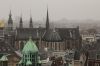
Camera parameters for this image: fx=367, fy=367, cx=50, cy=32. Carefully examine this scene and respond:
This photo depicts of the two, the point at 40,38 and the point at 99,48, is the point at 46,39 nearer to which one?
the point at 40,38

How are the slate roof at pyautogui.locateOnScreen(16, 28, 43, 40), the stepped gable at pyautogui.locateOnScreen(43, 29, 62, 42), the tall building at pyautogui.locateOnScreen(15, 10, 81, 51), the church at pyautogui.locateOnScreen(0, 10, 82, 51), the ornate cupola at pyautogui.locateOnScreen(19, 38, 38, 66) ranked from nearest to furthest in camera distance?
the ornate cupola at pyautogui.locateOnScreen(19, 38, 38, 66), the stepped gable at pyautogui.locateOnScreen(43, 29, 62, 42), the tall building at pyautogui.locateOnScreen(15, 10, 81, 51), the church at pyautogui.locateOnScreen(0, 10, 82, 51), the slate roof at pyautogui.locateOnScreen(16, 28, 43, 40)

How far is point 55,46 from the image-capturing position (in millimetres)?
55938

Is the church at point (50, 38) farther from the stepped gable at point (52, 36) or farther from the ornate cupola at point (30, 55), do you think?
the ornate cupola at point (30, 55)

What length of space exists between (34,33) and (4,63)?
33736 millimetres

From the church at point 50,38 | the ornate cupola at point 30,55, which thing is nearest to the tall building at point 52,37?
the church at point 50,38

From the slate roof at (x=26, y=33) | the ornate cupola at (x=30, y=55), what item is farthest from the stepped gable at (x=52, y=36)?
the ornate cupola at (x=30, y=55)

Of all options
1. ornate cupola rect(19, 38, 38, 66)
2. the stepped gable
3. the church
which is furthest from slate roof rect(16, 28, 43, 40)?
ornate cupola rect(19, 38, 38, 66)

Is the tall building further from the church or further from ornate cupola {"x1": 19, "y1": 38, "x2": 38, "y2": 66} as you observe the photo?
ornate cupola {"x1": 19, "y1": 38, "x2": 38, "y2": 66}

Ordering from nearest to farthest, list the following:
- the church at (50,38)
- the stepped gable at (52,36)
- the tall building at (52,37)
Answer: the stepped gable at (52,36)
the tall building at (52,37)
the church at (50,38)

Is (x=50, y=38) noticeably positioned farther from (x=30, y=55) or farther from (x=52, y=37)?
(x=30, y=55)

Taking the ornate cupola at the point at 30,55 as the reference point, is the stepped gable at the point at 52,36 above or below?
below

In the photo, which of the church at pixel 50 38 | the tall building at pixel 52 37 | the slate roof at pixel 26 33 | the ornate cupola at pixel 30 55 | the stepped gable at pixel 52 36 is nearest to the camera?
the ornate cupola at pixel 30 55

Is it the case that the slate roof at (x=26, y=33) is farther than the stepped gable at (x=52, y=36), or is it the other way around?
the slate roof at (x=26, y=33)

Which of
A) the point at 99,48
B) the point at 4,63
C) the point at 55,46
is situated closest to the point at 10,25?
the point at 55,46
